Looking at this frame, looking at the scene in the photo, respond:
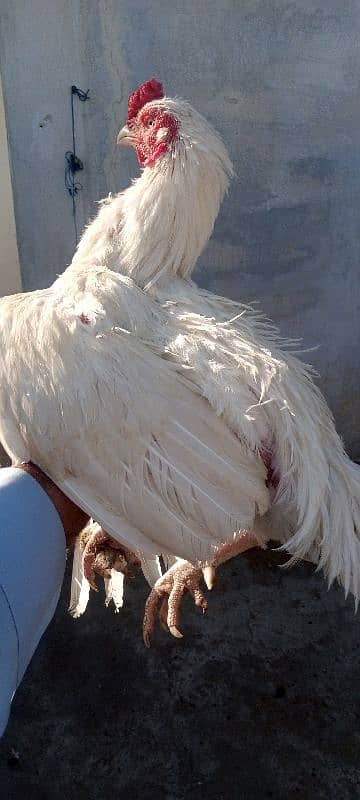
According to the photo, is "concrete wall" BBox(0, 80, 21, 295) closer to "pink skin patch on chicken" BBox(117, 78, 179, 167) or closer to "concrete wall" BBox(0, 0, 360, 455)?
"concrete wall" BBox(0, 0, 360, 455)

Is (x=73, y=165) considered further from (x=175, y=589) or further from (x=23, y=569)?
(x=23, y=569)

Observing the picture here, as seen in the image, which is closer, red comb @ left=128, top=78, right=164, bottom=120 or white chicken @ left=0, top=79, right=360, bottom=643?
white chicken @ left=0, top=79, right=360, bottom=643

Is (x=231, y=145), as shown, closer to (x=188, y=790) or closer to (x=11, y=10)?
(x=11, y=10)

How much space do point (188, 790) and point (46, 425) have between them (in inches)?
58.9

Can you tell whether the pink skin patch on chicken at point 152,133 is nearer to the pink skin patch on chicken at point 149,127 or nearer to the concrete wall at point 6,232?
the pink skin patch on chicken at point 149,127

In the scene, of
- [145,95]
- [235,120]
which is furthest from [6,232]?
[145,95]

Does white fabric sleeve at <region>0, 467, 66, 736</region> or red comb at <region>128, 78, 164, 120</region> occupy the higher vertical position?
red comb at <region>128, 78, 164, 120</region>

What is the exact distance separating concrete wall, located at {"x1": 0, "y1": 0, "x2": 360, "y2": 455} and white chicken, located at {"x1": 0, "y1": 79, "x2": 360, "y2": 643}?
3.20 ft

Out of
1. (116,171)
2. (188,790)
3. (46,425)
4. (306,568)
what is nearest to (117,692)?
(188,790)

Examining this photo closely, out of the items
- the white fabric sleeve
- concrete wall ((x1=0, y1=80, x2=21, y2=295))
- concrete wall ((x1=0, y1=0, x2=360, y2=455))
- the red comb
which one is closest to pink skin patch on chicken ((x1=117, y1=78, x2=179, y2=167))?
the red comb

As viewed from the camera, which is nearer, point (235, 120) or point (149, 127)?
point (149, 127)

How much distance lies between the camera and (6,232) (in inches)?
135

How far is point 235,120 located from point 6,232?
143 centimetres

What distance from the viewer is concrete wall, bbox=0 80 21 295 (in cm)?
314
